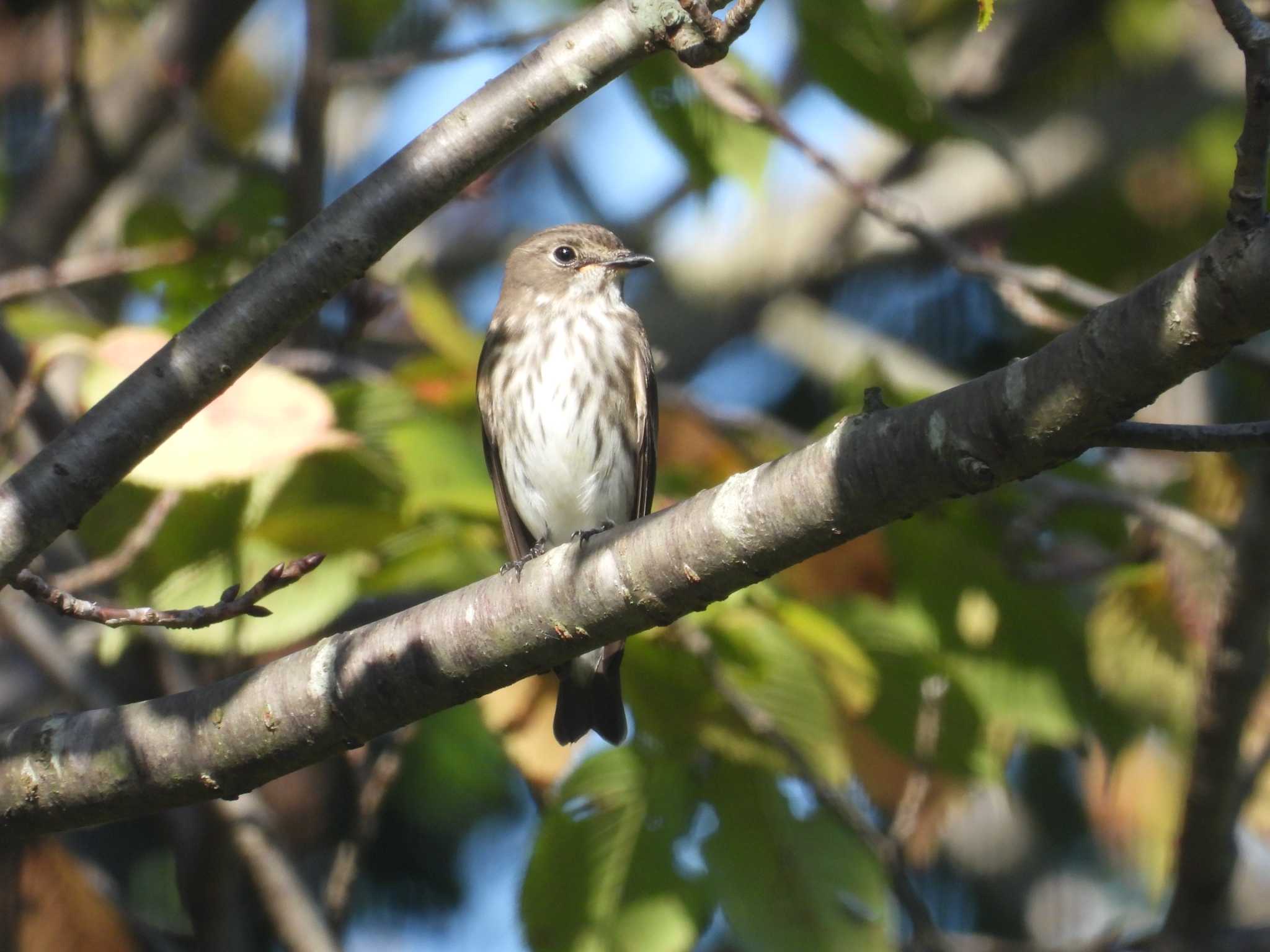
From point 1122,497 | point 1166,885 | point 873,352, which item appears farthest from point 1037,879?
point 1122,497

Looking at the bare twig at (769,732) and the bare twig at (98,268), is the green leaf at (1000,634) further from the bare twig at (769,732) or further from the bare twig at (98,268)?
the bare twig at (98,268)

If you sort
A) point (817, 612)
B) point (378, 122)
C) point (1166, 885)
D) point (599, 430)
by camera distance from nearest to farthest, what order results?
point (817, 612)
point (599, 430)
point (1166, 885)
point (378, 122)

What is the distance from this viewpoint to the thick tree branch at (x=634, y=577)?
1.81 metres

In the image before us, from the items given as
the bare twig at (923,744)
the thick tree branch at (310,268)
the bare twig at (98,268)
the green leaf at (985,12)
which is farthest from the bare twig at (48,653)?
the green leaf at (985,12)

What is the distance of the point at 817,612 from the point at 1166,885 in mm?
2846

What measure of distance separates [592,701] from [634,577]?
57.6 inches

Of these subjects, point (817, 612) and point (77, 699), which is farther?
point (77, 699)

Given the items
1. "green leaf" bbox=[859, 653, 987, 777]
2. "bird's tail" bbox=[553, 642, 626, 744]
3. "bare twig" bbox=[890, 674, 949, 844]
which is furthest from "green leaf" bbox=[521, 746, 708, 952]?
"bare twig" bbox=[890, 674, 949, 844]

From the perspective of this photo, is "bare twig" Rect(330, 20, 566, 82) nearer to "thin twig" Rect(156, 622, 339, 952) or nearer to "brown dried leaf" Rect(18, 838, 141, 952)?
"thin twig" Rect(156, 622, 339, 952)

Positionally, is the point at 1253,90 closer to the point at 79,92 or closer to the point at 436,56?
the point at 436,56

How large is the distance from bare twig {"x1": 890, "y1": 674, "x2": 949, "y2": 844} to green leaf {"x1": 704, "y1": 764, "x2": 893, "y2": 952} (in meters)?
0.56

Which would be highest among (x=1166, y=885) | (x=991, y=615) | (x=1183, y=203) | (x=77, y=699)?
(x=1183, y=203)

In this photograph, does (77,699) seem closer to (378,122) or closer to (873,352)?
(873,352)

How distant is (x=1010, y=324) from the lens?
6273mm
